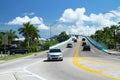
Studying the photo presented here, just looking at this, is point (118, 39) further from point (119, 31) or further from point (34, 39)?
point (34, 39)

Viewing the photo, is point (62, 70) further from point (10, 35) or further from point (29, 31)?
point (10, 35)

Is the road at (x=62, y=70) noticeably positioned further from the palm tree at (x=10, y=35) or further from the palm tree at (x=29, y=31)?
the palm tree at (x=10, y=35)

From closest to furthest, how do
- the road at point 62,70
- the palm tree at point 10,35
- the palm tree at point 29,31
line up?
the road at point 62,70 < the palm tree at point 29,31 < the palm tree at point 10,35

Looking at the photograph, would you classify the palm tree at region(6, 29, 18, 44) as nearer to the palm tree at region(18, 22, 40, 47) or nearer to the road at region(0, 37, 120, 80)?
the palm tree at region(18, 22, 40, 47)

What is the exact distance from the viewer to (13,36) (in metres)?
139

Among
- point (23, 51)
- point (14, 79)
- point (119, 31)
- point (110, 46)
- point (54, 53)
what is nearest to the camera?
point (14, 79)

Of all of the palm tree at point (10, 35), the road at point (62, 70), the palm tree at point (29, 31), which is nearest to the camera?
the road at point (62, 70)

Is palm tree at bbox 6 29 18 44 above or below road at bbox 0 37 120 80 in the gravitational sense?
above

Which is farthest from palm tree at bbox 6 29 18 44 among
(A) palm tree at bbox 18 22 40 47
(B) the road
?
(B) the road

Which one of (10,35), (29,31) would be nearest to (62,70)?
(29,31)

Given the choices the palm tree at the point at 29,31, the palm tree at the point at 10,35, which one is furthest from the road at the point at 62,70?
the palm tree at the point at 10,35

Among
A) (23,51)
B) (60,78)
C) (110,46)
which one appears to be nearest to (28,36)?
(110,46)

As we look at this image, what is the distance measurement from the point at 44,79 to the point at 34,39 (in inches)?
4359

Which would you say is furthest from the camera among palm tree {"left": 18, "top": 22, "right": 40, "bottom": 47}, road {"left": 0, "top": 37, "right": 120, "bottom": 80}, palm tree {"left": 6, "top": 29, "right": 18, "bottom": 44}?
palm tree {"left": 6, "top": 29, "right": 18, "bottom": 44}
